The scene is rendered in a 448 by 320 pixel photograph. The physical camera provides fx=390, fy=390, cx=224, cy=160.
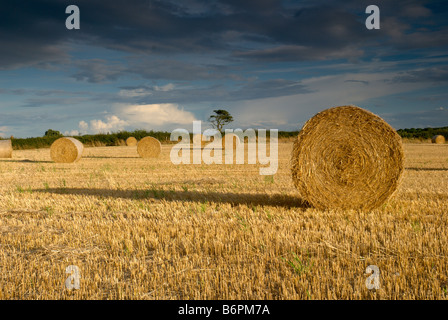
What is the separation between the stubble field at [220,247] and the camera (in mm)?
3943

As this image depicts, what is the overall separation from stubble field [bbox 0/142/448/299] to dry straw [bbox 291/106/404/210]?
0.38 m

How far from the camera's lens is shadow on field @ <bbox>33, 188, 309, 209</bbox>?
8.33 metres

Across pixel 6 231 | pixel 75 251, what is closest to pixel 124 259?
pixel 75 251

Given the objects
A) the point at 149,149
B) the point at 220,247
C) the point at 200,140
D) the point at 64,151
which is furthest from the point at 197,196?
the point at 200,140

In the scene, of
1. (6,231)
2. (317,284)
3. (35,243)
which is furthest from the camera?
(6,231)

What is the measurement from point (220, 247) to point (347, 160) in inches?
149

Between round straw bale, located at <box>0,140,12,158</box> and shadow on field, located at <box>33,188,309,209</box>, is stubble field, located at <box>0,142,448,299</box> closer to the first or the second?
shadow on field, located at <box>33,188,309,209</box>

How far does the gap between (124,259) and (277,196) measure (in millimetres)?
4756

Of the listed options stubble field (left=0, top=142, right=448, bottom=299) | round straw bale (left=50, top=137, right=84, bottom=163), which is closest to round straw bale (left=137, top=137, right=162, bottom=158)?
round straw bale (left=50, top=137, right=84, bottom=163)

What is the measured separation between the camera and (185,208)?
305 inches

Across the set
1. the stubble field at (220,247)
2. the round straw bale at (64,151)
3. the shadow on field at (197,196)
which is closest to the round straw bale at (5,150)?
the round straw bale at (64,151)

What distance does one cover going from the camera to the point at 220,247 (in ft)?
16.9
